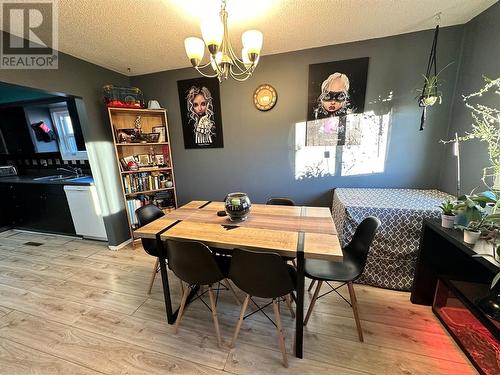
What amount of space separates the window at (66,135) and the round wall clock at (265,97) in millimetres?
2954

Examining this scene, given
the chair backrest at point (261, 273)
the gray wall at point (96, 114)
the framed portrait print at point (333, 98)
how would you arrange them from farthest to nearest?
the framed portrait print at point (333, 98)
the gray wall at point (96, 114)
the chair backrest at point (261, 273)

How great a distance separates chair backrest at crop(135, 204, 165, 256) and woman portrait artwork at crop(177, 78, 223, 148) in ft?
4.19

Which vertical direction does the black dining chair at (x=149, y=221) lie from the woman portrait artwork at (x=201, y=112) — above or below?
below

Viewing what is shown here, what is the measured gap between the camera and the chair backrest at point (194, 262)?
50.1 inches

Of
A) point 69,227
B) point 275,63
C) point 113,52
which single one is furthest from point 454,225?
point 69,227

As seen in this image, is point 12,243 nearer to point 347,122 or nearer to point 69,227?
point 69,227

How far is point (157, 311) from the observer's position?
1798 millimetres

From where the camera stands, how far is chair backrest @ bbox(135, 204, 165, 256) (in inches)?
75.3

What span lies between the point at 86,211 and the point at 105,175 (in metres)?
0.70

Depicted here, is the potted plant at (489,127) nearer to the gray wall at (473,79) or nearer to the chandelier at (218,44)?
the gray wall at (473,79)

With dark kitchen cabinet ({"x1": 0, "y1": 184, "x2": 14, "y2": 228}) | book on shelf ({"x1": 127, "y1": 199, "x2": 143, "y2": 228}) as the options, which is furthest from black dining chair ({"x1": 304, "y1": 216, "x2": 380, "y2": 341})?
dark kitchen cabinet ({"x1": 0, "y1": 184, "x2": 14, "y2": 228})

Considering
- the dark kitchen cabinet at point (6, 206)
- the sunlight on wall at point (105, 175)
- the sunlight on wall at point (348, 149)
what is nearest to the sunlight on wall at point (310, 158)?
the sunlight on wall at point (348, 149)

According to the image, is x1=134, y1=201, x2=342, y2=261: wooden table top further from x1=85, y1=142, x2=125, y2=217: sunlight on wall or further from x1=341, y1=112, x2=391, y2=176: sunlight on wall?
x1=85, y1=142, x2=125, y2=217: sunlight on wall

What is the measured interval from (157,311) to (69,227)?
8.40 feet
